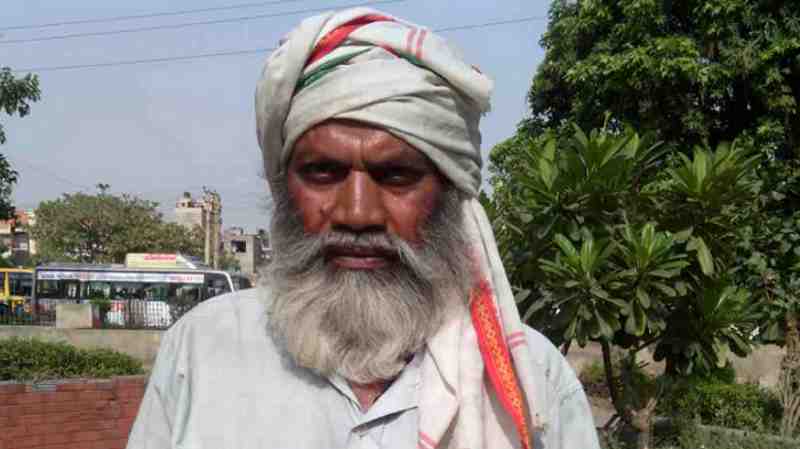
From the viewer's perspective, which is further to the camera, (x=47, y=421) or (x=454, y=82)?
(x=47, y=421)

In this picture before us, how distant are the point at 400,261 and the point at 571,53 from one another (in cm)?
1242

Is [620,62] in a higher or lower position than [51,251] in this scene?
higher

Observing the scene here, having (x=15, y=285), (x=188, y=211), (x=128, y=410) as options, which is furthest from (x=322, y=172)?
(x=188, y=211)

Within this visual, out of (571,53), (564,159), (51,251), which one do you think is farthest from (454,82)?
(51,251)

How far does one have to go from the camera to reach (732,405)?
10656mm

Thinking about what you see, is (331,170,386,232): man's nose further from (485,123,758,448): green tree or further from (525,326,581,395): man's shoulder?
(485,123,758,448): green tree

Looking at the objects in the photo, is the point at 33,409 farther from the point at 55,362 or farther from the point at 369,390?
the point at 369,390

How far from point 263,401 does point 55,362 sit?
7.42 metres

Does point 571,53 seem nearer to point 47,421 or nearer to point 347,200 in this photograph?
point 47,421

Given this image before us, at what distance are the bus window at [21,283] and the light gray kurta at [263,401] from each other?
35.9 meters

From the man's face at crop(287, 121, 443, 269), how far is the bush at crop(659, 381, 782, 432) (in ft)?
26.8

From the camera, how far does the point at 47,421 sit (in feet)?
20.4

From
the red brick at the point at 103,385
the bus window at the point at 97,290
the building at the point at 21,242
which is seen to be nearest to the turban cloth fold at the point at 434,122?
the red brick at the point at 103,385

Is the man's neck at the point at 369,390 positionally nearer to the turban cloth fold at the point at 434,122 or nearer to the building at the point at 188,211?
the turban cloth fold at the point at 434,122
